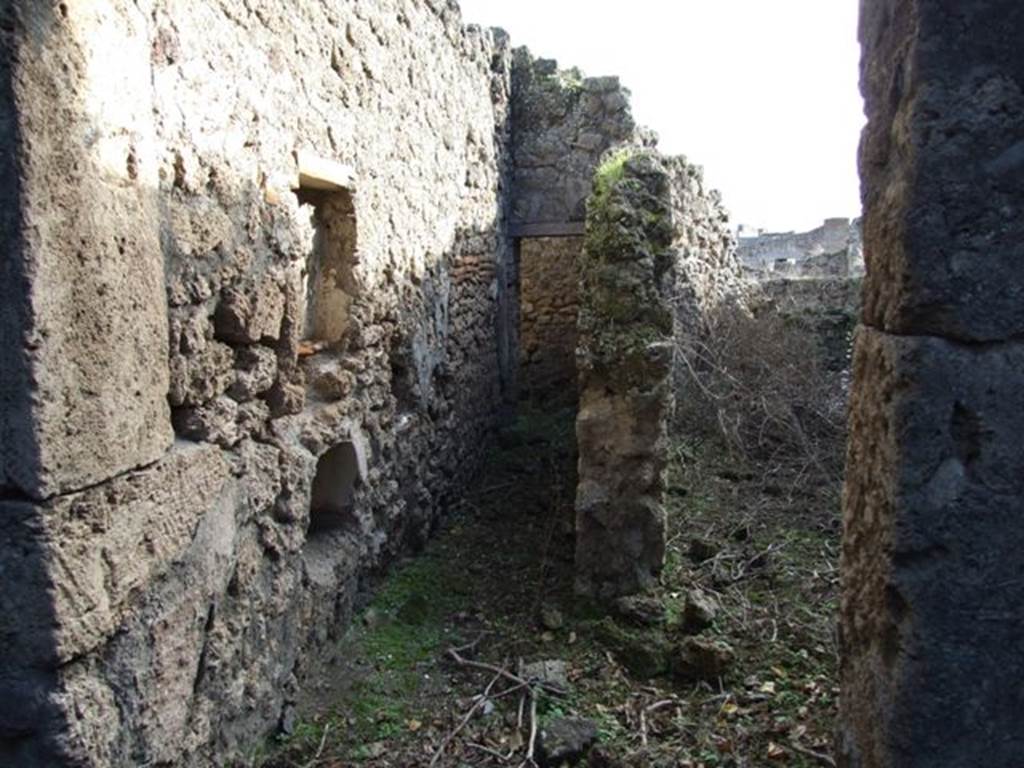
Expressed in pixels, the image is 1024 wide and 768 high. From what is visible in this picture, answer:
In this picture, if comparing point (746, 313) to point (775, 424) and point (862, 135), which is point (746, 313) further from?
point (862, 135)

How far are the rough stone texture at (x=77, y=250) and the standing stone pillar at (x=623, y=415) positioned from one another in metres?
2.66

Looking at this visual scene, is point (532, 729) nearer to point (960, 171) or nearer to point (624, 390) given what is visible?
point (624, 390)

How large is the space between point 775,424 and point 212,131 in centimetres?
529

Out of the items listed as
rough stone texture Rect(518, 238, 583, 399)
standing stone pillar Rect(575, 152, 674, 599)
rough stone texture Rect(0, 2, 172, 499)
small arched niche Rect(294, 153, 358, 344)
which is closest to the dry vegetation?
standing stone pillar Rect(575, 152, 674, 599)

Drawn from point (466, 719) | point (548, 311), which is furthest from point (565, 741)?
point (548, 311)

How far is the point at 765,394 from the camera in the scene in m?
6.87

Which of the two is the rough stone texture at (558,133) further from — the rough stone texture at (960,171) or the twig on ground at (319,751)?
the rough stone texture at (960,171)

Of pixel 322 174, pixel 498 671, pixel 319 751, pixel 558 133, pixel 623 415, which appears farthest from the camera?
pixel 558 133

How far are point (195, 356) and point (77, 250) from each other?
0.71m

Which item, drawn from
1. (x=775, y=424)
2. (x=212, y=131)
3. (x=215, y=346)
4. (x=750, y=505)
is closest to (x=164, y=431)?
(x=215, y=346)

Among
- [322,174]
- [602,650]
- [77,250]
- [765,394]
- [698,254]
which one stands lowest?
[602,650]

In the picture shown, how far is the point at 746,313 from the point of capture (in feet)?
27.0

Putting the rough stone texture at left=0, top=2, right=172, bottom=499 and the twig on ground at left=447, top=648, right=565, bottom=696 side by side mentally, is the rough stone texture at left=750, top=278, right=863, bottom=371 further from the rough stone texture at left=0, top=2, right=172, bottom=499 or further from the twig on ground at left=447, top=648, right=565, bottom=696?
the rough stone texture at left=0, top=2, right=172, bottom=499

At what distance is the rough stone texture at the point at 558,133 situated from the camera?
8281mm
